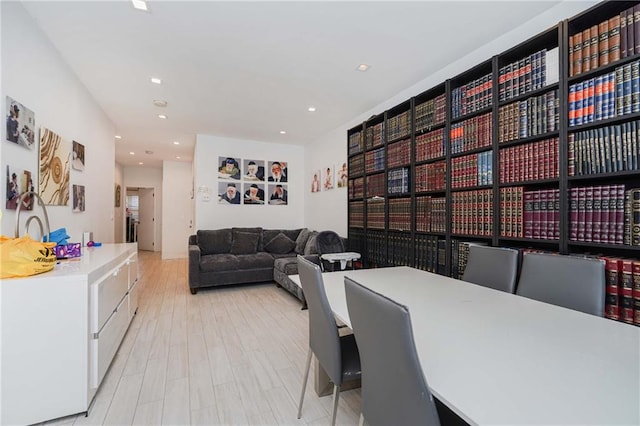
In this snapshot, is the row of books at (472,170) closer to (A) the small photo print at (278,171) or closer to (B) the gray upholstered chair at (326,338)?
(B) the gray upholstered chair at (326,338)

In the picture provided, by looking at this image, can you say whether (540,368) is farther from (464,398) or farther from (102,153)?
(102,153)

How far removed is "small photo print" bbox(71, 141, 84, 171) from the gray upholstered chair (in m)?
3.06

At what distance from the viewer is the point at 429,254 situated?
279cm

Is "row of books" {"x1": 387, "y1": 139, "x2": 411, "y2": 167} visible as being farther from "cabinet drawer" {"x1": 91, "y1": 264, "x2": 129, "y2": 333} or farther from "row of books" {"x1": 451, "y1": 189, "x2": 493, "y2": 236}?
"cabinet drawer" {"x1": 91, "y1": 264, "x2": 129, "y2": 333}

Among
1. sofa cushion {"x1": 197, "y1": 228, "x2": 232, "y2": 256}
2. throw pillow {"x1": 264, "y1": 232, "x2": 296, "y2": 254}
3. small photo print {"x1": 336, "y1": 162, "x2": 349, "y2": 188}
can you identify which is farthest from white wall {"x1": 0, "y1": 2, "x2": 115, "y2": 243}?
small photo print {"x1": 336, "y1": 162, "x2": 349, "y2": 188}

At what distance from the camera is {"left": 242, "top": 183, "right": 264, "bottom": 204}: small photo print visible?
18.9 feet

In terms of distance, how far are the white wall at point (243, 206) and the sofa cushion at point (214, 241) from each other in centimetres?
39

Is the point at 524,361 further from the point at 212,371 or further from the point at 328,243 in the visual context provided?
the point at 328,243

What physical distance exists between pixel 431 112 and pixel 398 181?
0.78 m

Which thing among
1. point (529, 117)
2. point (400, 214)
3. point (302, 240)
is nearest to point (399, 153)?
point (400, 214)

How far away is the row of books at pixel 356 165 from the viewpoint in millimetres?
3897

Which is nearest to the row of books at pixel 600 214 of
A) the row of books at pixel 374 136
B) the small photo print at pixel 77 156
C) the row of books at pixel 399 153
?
the row of books at pixel 399 153

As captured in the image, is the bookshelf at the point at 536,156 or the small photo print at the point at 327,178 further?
the small photo print at the point at 327,178

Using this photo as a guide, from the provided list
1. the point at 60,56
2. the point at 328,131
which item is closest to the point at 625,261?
the point at 328,131
